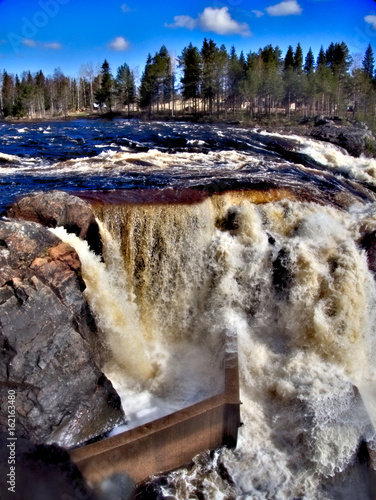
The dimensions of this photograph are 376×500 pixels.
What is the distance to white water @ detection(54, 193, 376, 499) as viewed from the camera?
5320mm

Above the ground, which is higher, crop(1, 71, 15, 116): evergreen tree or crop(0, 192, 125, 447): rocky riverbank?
crop(1, 71, 15, 116): evergreen tree

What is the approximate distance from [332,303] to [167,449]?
381cm

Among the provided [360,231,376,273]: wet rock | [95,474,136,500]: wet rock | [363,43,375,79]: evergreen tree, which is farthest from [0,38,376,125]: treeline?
[95,474,136,500]: wet rock

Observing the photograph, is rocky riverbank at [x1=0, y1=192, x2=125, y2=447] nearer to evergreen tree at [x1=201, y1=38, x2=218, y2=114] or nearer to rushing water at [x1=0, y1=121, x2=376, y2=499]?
rushing water at [x1=0, y1=121, x2=376, y2=499]

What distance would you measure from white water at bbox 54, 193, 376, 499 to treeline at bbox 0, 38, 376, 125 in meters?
31.9

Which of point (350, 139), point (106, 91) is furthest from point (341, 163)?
point (106, 91)

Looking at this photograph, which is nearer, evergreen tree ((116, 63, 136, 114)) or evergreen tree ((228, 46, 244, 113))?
evergreen tree ((228, 46, 244, 113))

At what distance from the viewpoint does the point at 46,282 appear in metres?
5.87

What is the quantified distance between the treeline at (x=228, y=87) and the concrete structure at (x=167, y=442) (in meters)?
35.3

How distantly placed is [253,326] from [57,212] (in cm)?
424

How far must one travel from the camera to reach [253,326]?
7406 millimetres

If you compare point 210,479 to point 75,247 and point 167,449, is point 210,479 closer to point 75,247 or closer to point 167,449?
point 167,449

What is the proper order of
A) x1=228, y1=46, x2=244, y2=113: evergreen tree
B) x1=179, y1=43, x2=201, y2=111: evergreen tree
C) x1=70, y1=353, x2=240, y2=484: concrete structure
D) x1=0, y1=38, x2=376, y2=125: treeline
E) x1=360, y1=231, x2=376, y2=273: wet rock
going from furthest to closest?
1. x1=179, y1=43, x2=201, y2=111: evergreen tree
2. x1=228, y1=46, x2=244, y2=113: evergreen tree
3. x1=0, y1=38, x2=376, y2=125: treeline
4. x1=360, y1=231, x2=376, y2=273: wet rock
5. x1=70, y1=353, x2=240, y2=484: concrete structure

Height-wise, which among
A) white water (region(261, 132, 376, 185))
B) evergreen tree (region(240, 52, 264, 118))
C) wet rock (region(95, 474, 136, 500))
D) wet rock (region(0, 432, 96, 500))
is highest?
evergreen tree (region(240, 52, 264, 118))
